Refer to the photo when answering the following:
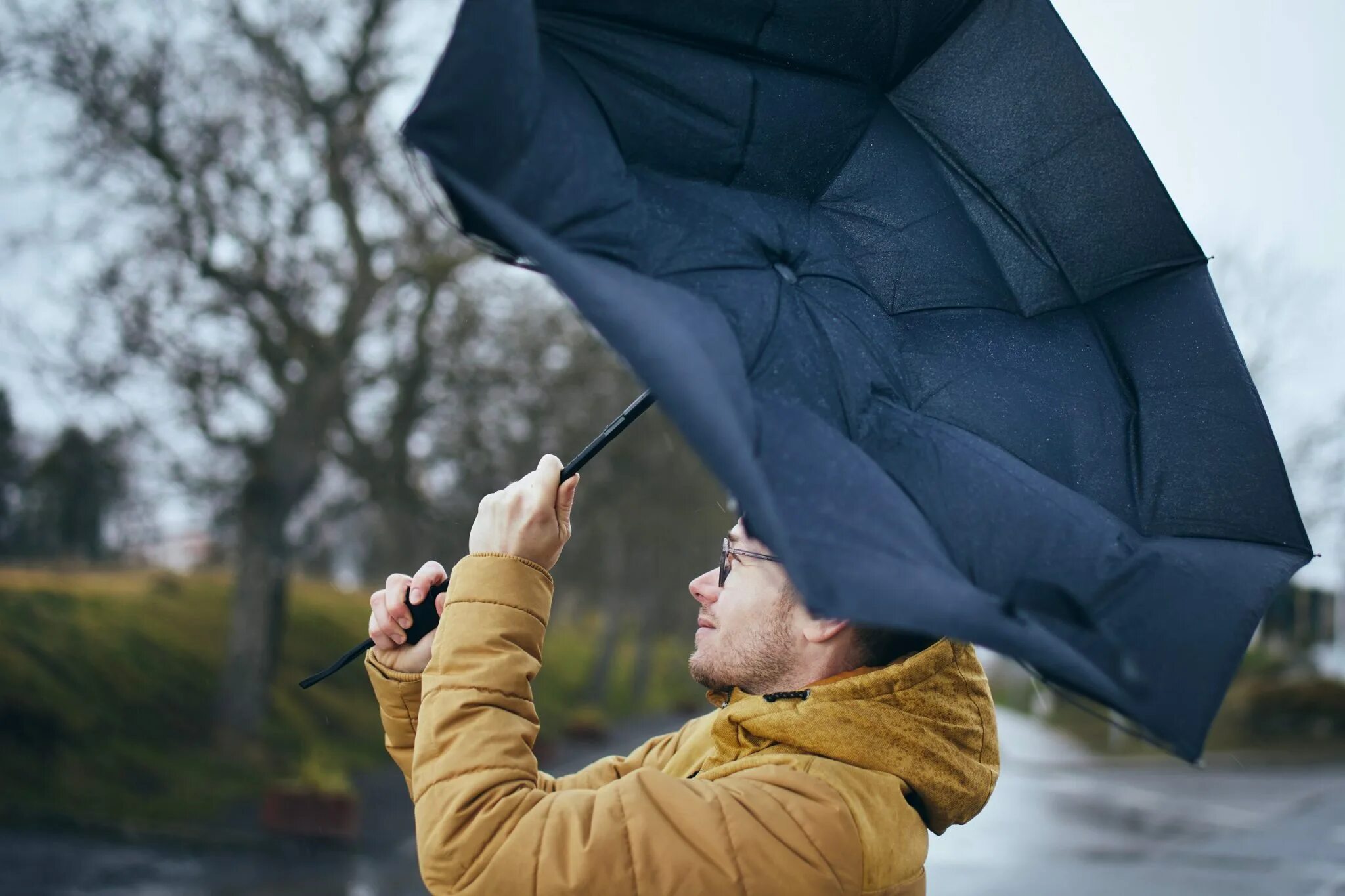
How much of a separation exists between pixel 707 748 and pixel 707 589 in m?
0.31

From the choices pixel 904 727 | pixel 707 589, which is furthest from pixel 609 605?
pixel 904 727

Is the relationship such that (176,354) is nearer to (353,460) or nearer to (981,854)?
(353,460)

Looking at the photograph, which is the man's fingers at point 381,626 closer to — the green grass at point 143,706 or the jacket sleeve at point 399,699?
the jacket sleeve at point 399,699

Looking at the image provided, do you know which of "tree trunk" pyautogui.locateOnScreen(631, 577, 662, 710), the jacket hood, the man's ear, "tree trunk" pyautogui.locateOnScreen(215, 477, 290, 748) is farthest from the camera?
"tree trunk" pyautogui.locateOnScreen(631, 577, 662, 710)

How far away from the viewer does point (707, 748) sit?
96.3 inches

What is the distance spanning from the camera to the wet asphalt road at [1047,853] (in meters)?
10.2

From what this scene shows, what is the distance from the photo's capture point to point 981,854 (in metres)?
13.7

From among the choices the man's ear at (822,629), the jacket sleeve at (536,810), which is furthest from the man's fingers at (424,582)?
the man's ear at (822,629)

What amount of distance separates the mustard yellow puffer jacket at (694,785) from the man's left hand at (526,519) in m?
0.03

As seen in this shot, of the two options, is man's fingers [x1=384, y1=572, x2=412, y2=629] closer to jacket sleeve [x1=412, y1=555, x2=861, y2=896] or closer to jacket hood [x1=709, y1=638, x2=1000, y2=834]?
jacket sleeve [x1=412, y1=555, x2=861, y2=896]

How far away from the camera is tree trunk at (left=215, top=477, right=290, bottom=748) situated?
14.7 meters

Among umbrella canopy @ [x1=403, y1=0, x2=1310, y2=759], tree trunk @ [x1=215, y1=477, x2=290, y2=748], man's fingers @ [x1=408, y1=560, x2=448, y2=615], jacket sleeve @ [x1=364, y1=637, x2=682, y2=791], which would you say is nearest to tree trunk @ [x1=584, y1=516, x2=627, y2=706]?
tree trunk @ [x1=215, y1=477, x2=290, y2=748]

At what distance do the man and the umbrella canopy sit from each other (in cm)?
41

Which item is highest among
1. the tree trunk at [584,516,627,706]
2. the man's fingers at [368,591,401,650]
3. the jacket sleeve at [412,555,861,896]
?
the jacket sleeve at [412,555,861,896]
